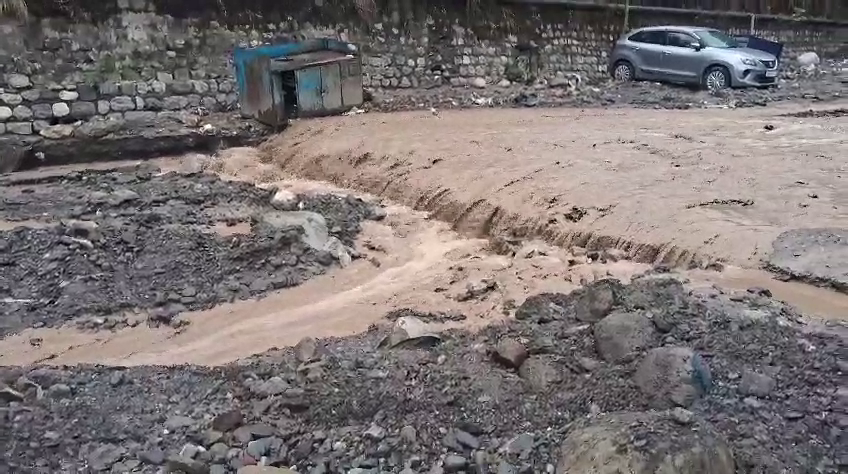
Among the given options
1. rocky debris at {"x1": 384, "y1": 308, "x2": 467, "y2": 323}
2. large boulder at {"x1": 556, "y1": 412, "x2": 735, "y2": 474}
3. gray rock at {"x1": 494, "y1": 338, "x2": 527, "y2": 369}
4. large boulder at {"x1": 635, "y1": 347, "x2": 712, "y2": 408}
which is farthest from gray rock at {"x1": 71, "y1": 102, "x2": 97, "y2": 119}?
large boulder at {"x1": 556, "y1": 412, "x2": 735, "y2": 474}

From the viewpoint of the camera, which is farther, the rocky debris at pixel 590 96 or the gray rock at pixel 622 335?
the rocky debris at pixel 590 96

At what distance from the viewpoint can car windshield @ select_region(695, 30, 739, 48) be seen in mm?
17109

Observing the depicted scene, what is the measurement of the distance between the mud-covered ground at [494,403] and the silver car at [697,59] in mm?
13246

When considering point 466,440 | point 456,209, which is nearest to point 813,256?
point 466,440

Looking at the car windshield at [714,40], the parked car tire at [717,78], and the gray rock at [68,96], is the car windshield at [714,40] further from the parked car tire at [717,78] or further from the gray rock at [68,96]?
the gray rock at [68,96]

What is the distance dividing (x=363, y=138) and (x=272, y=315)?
5.49m

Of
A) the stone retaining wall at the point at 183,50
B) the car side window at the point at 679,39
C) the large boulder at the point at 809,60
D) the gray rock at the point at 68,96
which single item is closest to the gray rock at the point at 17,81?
the stone retaining wall at the point at 183,50

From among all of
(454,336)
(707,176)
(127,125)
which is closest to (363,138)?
(127,125)

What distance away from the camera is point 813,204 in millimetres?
7207

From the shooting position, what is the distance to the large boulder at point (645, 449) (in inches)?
127

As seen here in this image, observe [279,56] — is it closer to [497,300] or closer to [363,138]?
[363,138]

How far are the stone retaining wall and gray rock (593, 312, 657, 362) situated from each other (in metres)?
9.73

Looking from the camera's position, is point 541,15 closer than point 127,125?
No

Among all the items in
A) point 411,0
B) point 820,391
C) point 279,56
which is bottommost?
point 820,391
